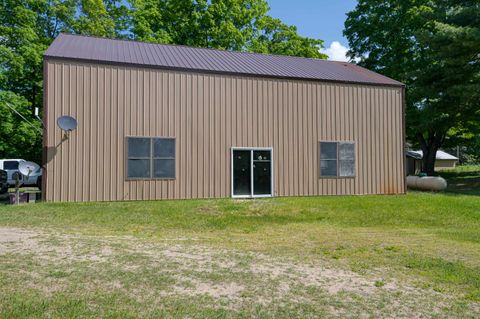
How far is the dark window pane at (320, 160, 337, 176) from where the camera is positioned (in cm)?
1524

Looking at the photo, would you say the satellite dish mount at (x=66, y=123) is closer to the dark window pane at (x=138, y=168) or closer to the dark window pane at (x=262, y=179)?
the dark window pane at (x=138, y=168)

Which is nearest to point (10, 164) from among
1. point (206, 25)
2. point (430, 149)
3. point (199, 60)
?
point (199, 60)

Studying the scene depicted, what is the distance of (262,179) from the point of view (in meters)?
14.6

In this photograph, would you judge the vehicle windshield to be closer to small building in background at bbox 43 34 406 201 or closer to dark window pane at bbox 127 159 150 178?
small building in background at bbox 43 34 406 201

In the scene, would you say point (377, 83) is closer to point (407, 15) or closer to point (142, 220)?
point (142, 220)

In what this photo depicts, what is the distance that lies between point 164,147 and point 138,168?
3.48ft

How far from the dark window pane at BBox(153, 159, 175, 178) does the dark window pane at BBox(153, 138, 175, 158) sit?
19 cm

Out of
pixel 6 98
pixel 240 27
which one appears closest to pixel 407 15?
pixel 240 27

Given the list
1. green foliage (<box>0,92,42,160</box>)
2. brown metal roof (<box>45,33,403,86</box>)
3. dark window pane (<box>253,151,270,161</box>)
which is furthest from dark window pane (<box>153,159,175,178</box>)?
green foliage (<box>0,92,42,160</box>)

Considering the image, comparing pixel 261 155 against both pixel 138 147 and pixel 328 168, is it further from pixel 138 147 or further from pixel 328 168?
pixel 138 147

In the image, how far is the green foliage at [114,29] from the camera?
23.8 metres

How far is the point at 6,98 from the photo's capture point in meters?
23.1

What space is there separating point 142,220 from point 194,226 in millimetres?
1363

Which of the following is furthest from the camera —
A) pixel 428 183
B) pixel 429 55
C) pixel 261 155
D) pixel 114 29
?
pixel 114 29
